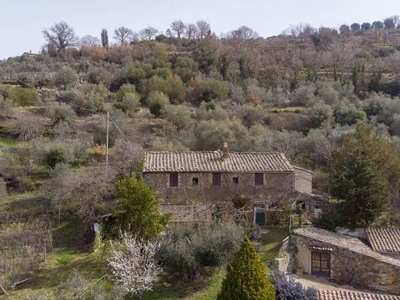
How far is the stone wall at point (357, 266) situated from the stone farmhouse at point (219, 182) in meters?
5.18

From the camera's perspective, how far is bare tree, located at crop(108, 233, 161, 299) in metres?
12.9

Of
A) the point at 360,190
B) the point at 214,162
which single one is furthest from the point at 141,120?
the point at 360,190

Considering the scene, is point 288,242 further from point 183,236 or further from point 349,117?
point 349,117

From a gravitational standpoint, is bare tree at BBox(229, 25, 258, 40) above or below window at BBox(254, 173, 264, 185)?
above

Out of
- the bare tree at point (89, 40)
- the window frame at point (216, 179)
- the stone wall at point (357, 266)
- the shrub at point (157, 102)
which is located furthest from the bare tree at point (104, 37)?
the stone wall at point (357, 266)

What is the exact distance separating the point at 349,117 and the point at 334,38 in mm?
39649

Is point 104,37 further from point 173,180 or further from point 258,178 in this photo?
point 258,178

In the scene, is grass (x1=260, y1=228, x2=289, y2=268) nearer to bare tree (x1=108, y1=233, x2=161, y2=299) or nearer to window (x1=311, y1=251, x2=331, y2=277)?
window (x1=311, y1=251, x2=331, y2=277)

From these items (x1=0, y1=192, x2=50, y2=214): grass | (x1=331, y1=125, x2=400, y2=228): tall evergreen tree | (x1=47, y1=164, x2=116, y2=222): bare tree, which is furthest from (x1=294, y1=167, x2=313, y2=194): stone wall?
(x1=0, y1=192, x2=50, y2=214): grass

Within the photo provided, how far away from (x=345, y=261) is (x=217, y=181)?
8.00 meters

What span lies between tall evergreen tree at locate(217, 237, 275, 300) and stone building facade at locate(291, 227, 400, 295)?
427cm

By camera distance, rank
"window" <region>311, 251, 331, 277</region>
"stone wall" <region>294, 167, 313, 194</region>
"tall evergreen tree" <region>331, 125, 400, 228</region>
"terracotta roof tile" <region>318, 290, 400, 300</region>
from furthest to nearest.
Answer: "stone wall" <region>294, 167, 313, 194</region> → "tall evergreen tree" <region>331, 125, 400, 228</region> → "window" <region>311, 251, 331, 277</region> → "terracotta roof tile" <region>318, 290, 400, 300</region>

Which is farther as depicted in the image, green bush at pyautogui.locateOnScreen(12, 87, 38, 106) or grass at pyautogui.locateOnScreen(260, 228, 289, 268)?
green bush at pyautogui.locateOnScreen(12, 87, 38, 106)

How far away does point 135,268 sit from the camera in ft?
43.8
